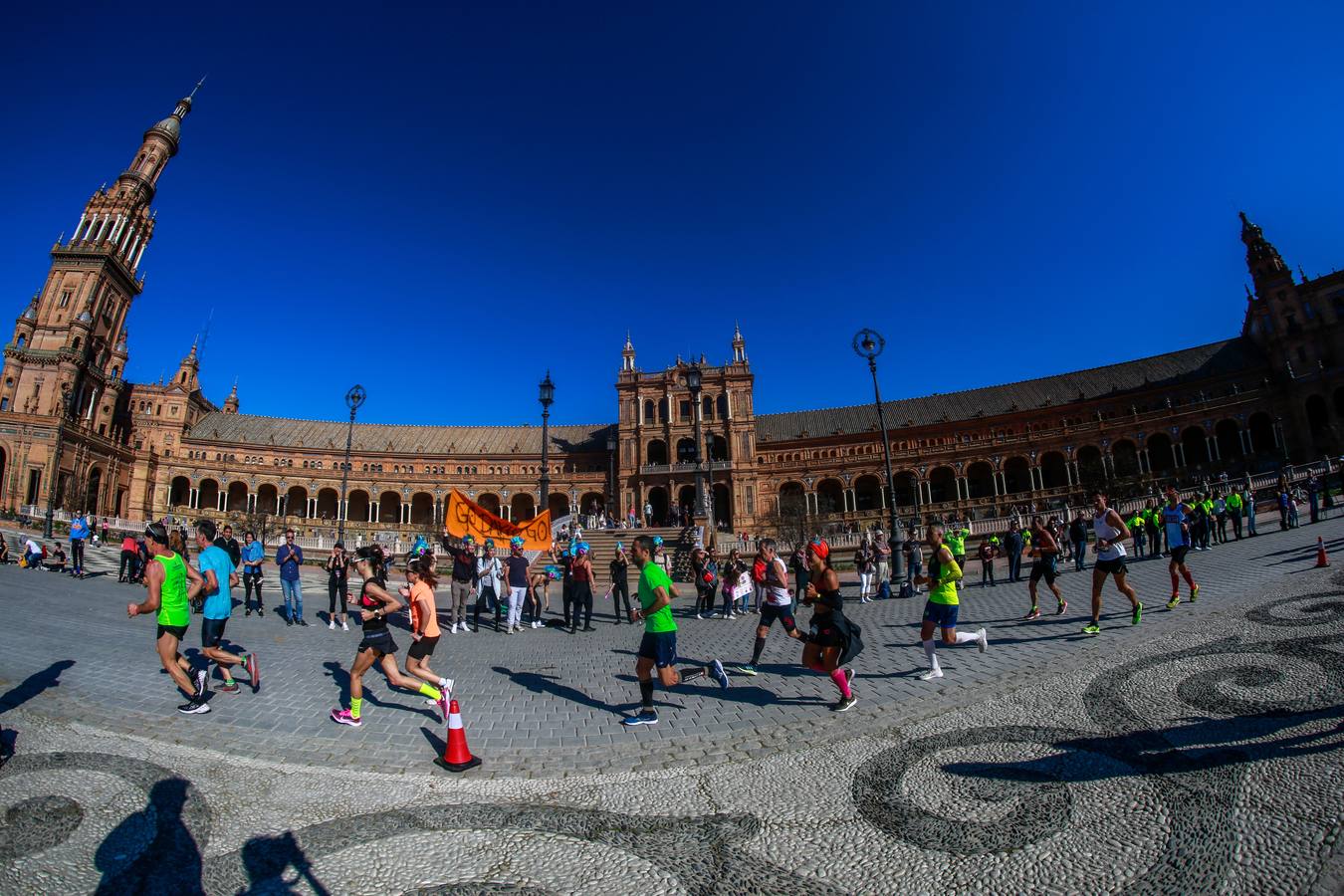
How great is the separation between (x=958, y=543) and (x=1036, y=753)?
11.7 meters

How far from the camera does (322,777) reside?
4.68m

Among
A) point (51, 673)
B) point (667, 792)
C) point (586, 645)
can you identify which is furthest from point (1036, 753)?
point (51, 673)

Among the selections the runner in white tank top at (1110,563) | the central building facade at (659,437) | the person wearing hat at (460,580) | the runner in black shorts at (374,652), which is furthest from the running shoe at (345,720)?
the central building facade at (659,437)

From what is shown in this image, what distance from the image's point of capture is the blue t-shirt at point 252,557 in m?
13.1

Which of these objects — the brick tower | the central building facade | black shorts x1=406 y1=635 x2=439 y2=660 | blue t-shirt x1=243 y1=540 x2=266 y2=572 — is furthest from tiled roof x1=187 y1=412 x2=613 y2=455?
black shorts x1=406 y1=635 x2=439 y2=660

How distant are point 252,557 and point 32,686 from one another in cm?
709

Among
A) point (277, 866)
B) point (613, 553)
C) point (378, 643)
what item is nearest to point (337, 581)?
point (378, 643)

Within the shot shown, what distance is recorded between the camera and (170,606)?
20.8 feet

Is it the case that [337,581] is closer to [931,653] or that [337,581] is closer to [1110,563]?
[931,653]

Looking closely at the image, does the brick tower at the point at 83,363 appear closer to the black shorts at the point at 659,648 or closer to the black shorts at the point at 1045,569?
the black shorts at the point at 659,648

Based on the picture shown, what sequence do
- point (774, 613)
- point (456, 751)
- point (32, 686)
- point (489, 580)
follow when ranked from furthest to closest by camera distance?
Result: point (489, 580) → point (774, 613) → point (32, 686) → point (456, 751)

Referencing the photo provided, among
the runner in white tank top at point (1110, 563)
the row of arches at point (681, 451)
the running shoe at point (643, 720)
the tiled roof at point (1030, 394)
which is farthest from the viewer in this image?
the row of arches at point (681, 451)

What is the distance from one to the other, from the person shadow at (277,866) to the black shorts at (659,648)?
10.7ft

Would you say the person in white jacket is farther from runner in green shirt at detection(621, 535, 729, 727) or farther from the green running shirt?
runner in green shirt at detection(621, 535, 729, 727)
